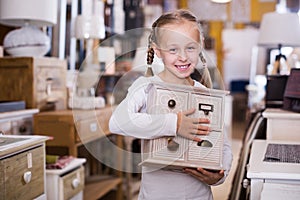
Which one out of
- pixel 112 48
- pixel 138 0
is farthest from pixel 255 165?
pixel 138 0

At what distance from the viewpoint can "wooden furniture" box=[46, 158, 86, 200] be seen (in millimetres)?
2109

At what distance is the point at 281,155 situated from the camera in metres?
1.48

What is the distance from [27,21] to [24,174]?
1188 millimetres

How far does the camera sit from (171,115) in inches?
43.0

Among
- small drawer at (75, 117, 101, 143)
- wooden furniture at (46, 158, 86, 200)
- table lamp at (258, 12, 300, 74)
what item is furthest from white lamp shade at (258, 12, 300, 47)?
small drawer at (75, 117, 101, 143)

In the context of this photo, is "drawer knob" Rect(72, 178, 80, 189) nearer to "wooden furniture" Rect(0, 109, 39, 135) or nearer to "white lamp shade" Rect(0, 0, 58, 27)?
"wooden furniture" Rect(0, 109, 39, 135)

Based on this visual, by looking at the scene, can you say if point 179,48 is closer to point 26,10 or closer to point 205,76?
point 205,76

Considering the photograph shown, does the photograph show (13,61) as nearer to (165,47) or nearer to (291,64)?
(165,47)

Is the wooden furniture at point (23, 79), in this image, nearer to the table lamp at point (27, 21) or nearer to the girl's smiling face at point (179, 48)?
the table lamp at point (27, 21)

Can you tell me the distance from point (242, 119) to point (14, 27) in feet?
17.5

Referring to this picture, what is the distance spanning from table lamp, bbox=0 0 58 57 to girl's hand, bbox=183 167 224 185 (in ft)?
5.13

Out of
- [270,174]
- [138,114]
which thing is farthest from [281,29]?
[138,114]

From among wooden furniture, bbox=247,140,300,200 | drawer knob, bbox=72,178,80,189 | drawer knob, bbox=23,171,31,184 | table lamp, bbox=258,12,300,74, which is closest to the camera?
wooden furniture, bbox=247,140,300,200

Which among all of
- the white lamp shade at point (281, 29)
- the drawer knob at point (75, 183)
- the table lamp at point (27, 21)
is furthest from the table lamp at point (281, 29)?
the drawer knob at point (75, 183)
